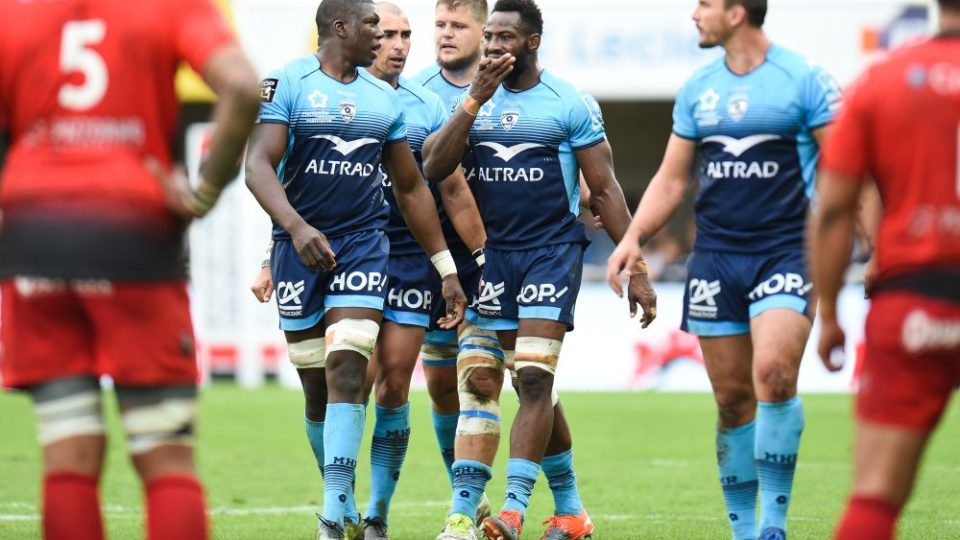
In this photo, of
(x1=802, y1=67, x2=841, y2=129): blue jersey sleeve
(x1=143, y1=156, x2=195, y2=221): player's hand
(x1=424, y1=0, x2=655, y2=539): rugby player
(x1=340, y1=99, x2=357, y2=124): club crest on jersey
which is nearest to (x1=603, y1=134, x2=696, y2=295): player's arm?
(x1=802, y1=67, x2=841, y2=129): blue jersey sleeve

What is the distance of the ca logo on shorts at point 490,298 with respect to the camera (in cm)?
798

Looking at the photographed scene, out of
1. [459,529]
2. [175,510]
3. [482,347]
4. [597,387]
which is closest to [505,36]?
[482,347]

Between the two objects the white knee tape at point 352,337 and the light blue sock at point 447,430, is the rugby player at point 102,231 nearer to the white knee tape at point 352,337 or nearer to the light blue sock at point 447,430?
the white knee tape at point 352,337

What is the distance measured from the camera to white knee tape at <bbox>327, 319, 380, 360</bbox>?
7.49 metres

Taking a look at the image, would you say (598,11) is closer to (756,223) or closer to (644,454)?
(644,454)

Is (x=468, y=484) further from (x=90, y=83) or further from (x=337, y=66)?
(x=90, y=83)

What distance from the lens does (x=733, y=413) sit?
7.00 metres

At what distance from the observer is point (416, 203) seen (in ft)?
26.2

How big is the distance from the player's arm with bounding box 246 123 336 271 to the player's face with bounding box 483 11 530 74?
113cm

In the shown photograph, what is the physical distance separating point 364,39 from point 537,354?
1802 mm

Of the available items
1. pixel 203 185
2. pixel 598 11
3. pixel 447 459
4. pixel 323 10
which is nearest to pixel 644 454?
pixel 447 459

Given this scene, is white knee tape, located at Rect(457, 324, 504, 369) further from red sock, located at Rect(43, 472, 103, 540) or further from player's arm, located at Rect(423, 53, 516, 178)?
red sock, located at Rect(43, 472, 103, 540)

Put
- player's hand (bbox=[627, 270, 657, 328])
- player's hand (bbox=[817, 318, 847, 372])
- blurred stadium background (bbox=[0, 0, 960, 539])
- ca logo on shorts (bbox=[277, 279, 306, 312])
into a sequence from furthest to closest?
blurred stadium background (bbox=[0, 0, 960, 539])
ca logo on shorts (bbox=[277, 279, 306, 312])
player's hand (bbox=[627, 270, 657, 328])
player's hand (bbox=[817, 318, 847, 372])

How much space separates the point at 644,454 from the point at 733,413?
602 centimetres
